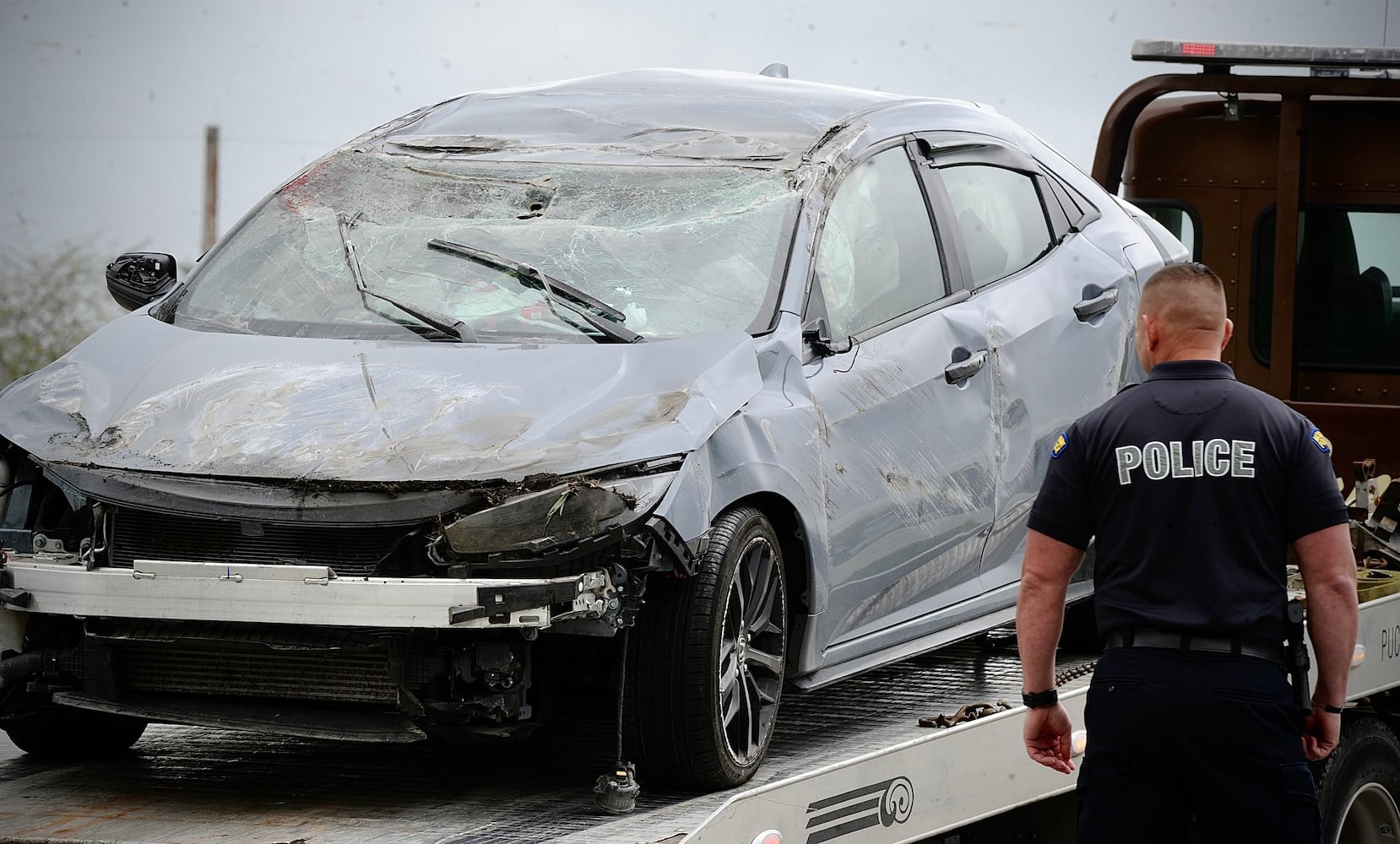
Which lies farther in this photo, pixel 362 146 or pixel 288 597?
pixel 362 146

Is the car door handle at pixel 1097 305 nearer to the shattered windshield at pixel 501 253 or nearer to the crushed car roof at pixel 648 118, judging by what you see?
the crushed car roof at pixel 648 118

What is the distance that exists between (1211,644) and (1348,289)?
18.3 ft

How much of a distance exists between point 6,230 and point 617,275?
18761 mm

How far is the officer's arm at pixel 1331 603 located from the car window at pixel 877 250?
1625 mm

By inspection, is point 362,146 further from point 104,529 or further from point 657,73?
point 104,529

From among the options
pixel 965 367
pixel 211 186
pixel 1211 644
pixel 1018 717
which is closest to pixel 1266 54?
pixel 965 367

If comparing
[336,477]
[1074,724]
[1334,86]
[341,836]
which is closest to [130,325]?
[336,477]

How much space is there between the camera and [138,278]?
17.7 feet

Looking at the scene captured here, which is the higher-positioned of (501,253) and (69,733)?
(501,253)

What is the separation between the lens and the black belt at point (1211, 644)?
3580mm

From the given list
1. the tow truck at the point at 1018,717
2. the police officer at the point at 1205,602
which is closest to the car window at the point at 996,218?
the tow truck at the point at 1018,717

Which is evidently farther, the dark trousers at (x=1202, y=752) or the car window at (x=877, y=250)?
the car window at (x=877, y=250)

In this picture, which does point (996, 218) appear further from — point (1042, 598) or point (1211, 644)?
point (1211, 644)

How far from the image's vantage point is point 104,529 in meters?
4.26
